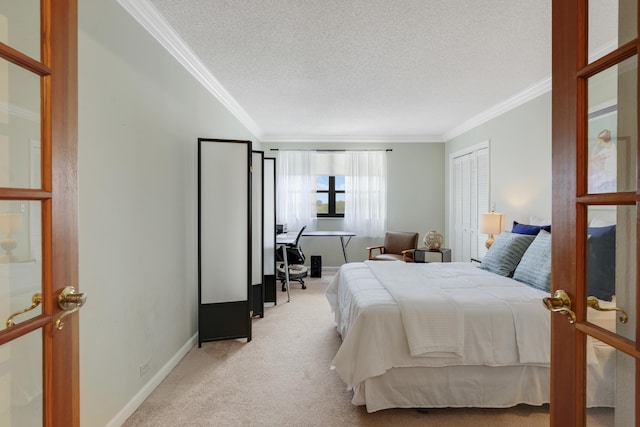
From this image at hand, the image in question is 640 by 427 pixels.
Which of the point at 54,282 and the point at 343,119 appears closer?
the point at 54,282

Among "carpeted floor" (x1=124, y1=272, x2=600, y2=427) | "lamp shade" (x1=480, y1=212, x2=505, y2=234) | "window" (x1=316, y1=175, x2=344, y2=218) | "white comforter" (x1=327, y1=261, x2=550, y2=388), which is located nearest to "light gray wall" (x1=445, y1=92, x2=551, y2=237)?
"lamp shade" (x1=480, y1=212, x2=505, y2=234)

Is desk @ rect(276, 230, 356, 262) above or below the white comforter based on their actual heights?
above

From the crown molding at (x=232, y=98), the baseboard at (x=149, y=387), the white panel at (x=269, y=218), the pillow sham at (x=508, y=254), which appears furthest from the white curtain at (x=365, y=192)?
the baseboard at (x=149, y=387)

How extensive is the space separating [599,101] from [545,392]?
2061 millimetres

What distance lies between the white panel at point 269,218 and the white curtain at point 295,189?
1808mm

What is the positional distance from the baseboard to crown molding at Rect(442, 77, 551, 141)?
173 inches

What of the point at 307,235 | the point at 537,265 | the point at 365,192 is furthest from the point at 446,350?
the point at 365,192

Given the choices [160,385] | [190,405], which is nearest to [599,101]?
[190,405]

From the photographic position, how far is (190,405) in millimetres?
2199

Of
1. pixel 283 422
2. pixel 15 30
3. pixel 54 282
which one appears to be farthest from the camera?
pixel 283 422

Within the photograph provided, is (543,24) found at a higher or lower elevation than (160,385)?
higher

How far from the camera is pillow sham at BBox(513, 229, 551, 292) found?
99.7 inches

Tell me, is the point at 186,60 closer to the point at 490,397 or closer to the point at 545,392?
the point at 490,397

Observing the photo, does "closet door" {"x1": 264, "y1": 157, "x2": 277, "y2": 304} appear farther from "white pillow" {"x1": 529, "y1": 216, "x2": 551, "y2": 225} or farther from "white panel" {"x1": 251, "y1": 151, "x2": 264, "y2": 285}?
"white pillow" {"x1": 529, "y1": 216, "x2": 551, "y2": 225}
